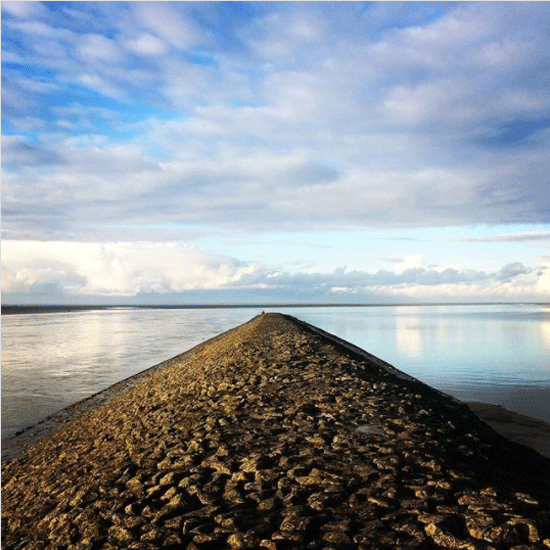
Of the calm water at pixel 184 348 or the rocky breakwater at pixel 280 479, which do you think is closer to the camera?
the rocky breakwater at pixel 280 479

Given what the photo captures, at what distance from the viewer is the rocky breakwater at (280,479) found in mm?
6965

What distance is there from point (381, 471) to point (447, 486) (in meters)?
1.13

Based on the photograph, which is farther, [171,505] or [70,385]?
[70,385]

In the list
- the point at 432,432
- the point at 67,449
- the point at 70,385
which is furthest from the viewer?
the point at 70,385

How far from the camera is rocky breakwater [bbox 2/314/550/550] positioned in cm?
696

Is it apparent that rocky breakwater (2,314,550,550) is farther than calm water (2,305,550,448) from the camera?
No

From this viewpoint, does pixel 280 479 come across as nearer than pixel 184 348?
Yes

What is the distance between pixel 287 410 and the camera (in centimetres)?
1327

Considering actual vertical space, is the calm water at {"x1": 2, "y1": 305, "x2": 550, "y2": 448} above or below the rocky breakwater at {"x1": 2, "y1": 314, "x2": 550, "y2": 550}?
below

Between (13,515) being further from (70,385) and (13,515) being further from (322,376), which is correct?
(70,385)

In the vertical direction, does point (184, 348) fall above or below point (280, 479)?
below

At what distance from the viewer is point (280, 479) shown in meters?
8.59

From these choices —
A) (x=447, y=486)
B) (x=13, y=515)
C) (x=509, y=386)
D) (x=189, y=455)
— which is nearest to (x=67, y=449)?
(x=13, y=515)

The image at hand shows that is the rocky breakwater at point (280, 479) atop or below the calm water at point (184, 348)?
atop
